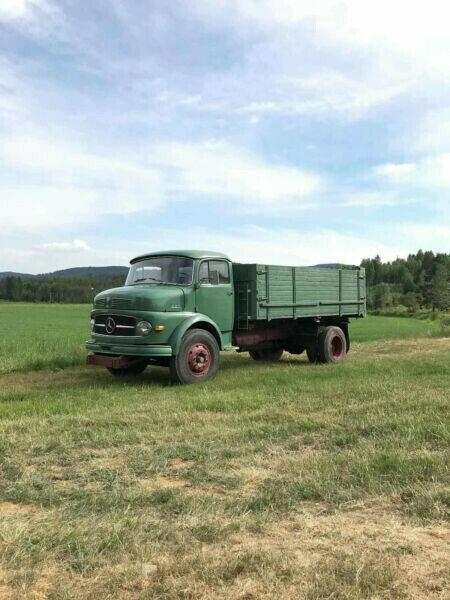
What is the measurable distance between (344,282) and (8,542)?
40.1ft

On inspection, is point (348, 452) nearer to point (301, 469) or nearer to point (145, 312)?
point (301, 469)

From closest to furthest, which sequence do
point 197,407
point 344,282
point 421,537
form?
point 421,537 → point 197,407 → point 344,282

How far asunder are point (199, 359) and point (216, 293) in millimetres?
1501

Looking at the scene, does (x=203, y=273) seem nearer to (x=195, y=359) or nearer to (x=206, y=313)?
(x=206, y=313)

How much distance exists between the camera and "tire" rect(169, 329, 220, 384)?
10.2 meters

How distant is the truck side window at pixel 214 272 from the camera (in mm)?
11219

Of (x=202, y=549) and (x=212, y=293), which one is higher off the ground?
(x=212, y=293)

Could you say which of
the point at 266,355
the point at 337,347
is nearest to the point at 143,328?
the point at 266,355

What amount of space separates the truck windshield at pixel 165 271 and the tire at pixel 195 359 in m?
1.12

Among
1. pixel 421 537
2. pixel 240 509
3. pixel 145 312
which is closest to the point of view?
pixel 421 537

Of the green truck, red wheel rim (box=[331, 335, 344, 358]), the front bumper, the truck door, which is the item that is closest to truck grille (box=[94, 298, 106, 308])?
the green truck

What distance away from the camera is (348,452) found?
5.02 meters

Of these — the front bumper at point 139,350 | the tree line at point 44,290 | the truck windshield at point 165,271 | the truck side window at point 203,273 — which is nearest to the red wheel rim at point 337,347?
the truck side window at point 203,273

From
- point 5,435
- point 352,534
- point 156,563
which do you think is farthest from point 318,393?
point 156,563
